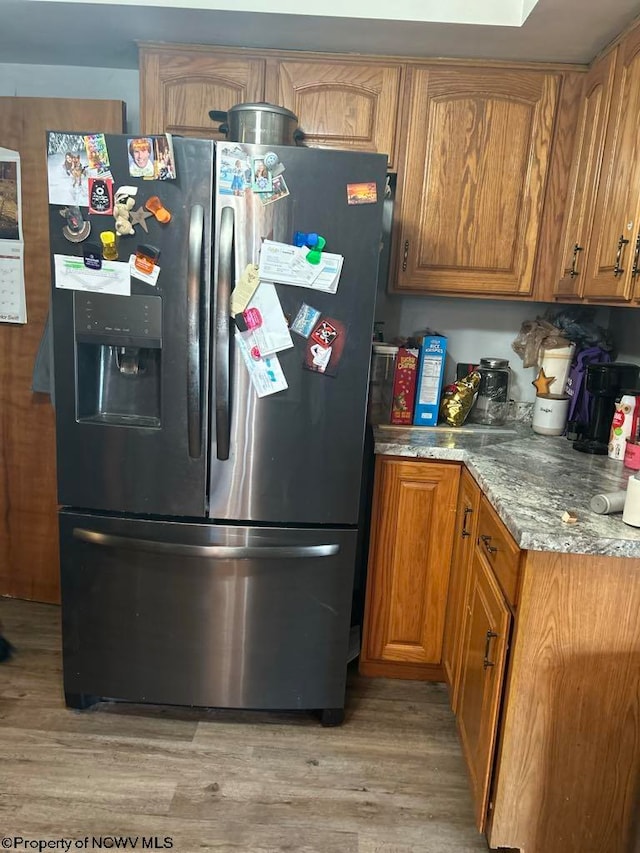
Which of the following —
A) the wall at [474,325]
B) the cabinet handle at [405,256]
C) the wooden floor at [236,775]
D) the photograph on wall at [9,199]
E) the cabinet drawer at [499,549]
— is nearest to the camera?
the cabinet drawer at [499,549]

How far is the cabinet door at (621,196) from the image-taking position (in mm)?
1724

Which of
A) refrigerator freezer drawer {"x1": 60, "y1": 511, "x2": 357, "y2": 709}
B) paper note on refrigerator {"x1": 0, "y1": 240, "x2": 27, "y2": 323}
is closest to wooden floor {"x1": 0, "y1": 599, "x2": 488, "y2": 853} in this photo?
refrigerator freezer drawer {"x1": 60, "y1": 511, "x2": 357, "y2": 709}

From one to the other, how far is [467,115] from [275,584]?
170cm

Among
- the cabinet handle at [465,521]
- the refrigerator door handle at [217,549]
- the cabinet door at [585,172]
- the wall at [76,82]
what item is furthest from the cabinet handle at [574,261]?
the wall at [76,82]

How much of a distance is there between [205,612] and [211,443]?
1.74 feet

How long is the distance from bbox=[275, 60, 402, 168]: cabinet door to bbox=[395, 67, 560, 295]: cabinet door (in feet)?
0.27

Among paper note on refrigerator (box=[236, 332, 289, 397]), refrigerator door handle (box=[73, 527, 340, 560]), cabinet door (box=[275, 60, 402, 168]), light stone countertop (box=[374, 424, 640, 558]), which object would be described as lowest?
refrigerator door handle (box=[73, 527, 340, 560])

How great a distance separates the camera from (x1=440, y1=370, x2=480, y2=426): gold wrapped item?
2.37 metres

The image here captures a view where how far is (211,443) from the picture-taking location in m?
1.78

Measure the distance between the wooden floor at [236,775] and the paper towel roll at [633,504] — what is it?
3.14 feet

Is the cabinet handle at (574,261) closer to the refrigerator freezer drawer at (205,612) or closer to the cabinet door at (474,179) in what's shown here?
the cabinet door at (474,179)

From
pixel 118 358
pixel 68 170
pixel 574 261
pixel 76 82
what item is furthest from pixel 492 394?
pixel 76 82

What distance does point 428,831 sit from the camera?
5.33 feet

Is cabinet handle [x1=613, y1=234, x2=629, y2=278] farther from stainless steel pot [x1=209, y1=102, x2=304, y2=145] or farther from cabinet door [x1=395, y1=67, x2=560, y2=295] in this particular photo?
stainless steel pot [x1=209, y1=102, x2=304, y2=145]
